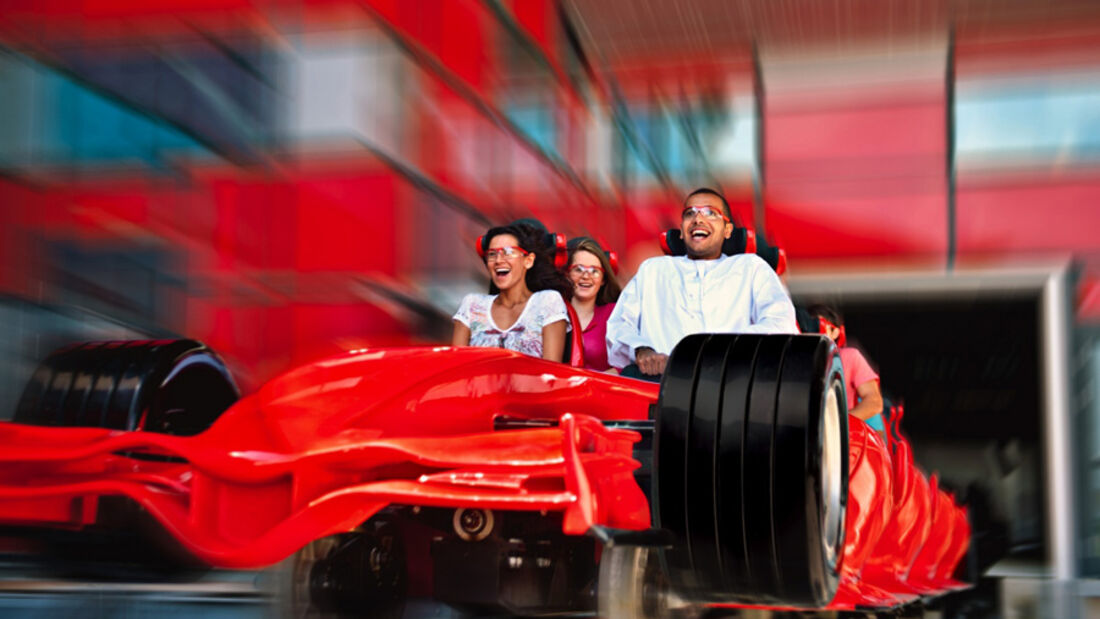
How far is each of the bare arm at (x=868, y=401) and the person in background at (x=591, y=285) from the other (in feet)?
4.19

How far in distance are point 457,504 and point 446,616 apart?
2.75m

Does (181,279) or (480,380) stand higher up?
(181,279)

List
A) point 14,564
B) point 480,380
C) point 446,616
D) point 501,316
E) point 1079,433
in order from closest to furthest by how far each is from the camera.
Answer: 1. point 480,380
2. point 501,316
3. point 446,616
4. point 14,564
5. point 1079,433

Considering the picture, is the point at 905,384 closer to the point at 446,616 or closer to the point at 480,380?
the point at 446,616

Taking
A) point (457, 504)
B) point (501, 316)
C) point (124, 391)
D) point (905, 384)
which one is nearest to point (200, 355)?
point (124, 391)

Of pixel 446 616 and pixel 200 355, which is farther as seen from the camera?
pixel 446 616

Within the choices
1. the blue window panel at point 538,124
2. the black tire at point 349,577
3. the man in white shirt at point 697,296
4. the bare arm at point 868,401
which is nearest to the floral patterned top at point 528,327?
the man in white shirt at point 697,296

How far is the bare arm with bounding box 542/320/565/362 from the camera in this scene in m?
4.76

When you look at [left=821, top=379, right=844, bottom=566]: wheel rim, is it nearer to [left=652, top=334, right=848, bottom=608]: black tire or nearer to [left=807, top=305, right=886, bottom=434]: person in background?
[left=652, top=334, right=848, bottom=608]: black tire

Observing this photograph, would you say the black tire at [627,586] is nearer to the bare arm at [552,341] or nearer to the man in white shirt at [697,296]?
the man in white shirt at [697,296]

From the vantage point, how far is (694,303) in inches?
177

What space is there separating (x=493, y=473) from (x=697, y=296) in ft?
5.24

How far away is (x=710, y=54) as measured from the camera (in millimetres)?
11812

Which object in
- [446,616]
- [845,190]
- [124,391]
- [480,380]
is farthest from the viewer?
[845,190]
